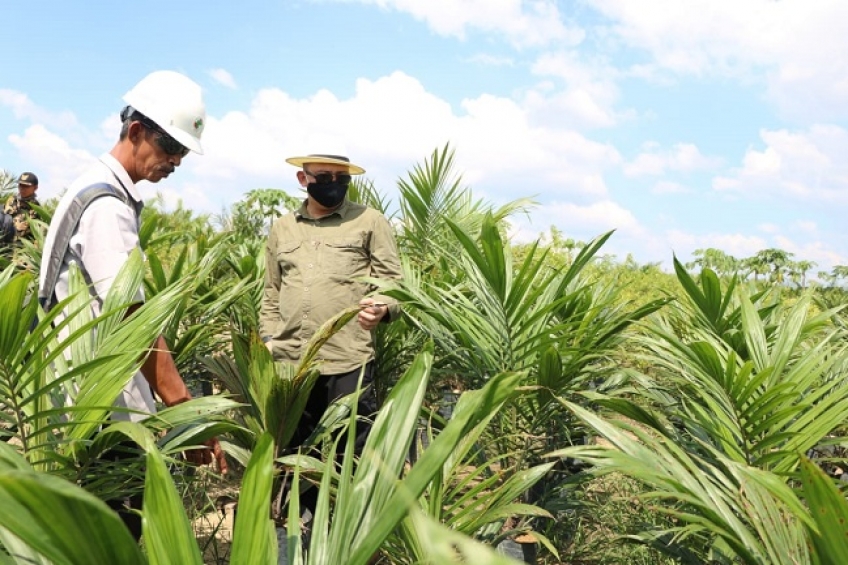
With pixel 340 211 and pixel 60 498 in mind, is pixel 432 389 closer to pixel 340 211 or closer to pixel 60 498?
pixel 340 211

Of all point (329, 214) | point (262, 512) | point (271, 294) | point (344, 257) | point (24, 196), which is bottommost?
point (262, 512)

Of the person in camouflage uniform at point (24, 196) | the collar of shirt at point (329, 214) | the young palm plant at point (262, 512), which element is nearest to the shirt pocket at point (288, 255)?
the collar of shirt at point (329, 214)

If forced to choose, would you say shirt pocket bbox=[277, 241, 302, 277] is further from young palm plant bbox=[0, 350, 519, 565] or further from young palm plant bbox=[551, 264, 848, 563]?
young palm plant bbox=[0, 350, 519, 565]

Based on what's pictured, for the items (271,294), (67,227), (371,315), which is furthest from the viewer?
(271,294)

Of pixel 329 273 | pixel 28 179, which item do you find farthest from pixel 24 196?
pixel 329 273

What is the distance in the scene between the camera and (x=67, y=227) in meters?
1.73

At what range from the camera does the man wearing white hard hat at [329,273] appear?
9.07 feet

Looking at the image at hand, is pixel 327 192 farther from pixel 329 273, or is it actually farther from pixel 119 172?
pixel 119 172

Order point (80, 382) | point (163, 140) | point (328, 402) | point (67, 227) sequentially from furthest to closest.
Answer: point (328, 402), point (163, 140), point (67, 227), point (80, 382)

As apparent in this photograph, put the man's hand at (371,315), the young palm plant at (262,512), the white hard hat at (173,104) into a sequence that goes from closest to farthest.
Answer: the young palm plant at (262,512) → the white hard hat at (173,104) → the man's hand at (371,315)

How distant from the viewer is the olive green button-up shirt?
2764 mm

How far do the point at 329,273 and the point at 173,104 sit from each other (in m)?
1.08

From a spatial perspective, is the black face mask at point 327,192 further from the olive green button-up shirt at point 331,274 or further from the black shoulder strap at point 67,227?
the black shoulder strap at point 67,227

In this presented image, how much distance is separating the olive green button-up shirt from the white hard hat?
96cm
